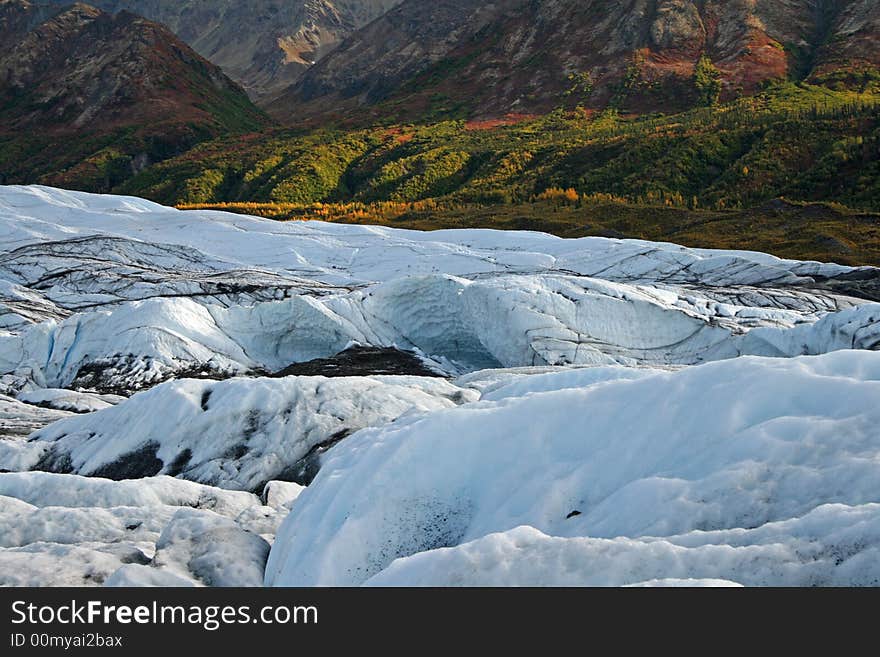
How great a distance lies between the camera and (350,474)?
7.14 metres

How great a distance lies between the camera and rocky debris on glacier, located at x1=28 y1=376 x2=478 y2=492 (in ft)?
34.3

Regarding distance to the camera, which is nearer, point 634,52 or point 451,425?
point 451,425

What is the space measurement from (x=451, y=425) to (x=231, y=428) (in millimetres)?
4695

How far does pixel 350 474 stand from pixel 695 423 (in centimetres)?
312

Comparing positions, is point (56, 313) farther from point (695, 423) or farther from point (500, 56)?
point (500, 56)

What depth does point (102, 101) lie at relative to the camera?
99812 millimetres

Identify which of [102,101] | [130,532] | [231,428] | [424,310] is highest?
[130,532]

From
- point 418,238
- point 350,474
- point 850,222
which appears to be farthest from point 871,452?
point 850,222

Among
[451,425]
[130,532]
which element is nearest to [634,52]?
[451,425]

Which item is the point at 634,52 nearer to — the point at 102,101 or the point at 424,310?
the point at 102,101

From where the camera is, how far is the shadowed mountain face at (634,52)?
72375 mm

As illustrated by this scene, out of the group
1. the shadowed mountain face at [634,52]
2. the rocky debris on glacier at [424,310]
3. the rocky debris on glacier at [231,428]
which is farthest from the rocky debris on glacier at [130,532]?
the shadowed mountain face at [634,52]
